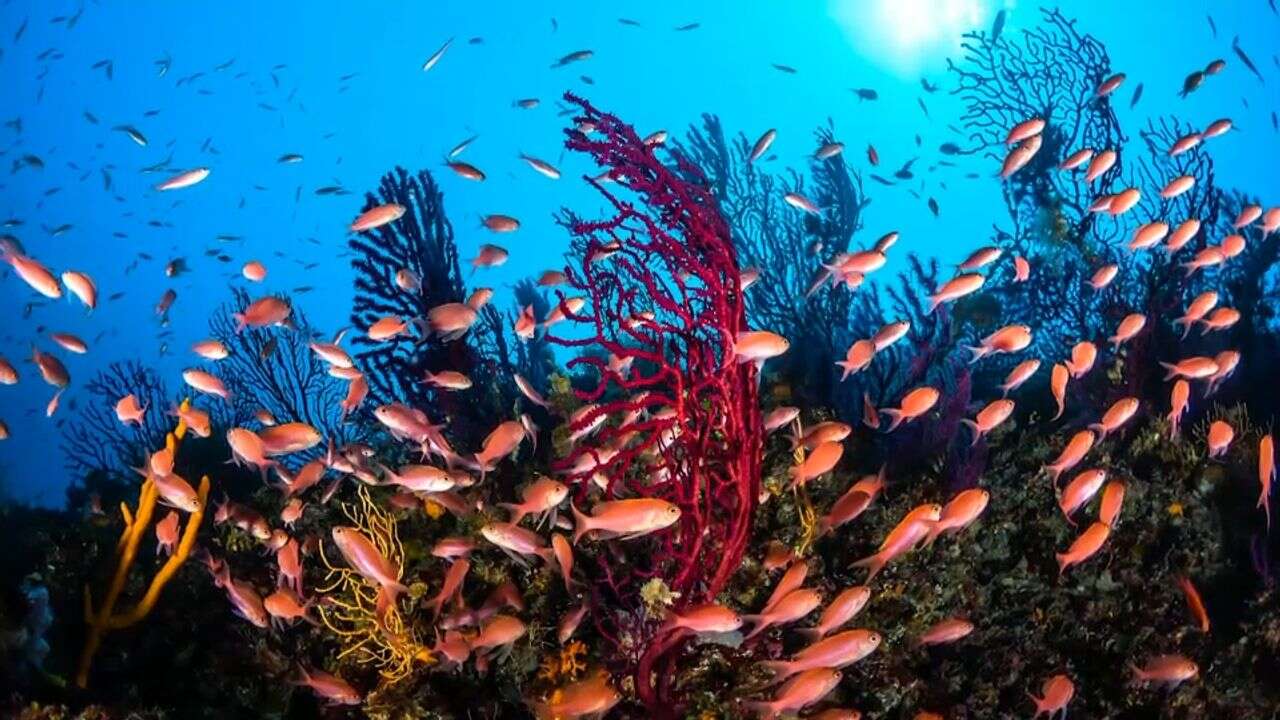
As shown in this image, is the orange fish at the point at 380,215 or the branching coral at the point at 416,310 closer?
the orange fish at the point at 380,215

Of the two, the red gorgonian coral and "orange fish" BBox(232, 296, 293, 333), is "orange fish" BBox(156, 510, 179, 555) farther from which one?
the red gorgonian coral

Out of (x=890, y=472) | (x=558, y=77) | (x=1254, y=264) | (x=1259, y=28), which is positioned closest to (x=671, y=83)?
(x=558, y=77)

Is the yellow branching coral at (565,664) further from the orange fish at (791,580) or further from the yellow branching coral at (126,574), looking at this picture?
the yellow branching coral at (126,574)

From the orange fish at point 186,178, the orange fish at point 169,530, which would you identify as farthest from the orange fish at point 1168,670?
the orange fish at point 186,178

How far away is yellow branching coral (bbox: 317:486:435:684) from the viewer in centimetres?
417

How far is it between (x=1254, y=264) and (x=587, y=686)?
13449mm

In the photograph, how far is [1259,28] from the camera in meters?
65.2

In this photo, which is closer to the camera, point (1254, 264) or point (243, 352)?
point (243, 352)

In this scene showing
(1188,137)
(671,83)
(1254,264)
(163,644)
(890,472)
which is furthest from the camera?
(671,83)

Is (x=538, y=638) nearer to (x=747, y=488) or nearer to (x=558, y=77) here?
(x=747, y=488)

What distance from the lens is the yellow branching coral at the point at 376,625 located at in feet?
13.7

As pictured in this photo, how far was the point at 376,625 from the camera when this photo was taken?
4.30m

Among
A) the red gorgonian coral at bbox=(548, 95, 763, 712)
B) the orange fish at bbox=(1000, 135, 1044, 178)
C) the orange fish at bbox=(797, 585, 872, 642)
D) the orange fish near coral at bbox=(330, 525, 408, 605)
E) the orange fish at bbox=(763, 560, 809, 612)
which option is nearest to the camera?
the red gorgonian coral at bbox=(548, 95, 763, 712)

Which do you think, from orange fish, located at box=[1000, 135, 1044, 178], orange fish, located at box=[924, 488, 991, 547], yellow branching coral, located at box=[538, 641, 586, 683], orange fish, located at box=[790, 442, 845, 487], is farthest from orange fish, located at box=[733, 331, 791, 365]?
orange fish, located at box=[1000, 135, 1044, 178]
